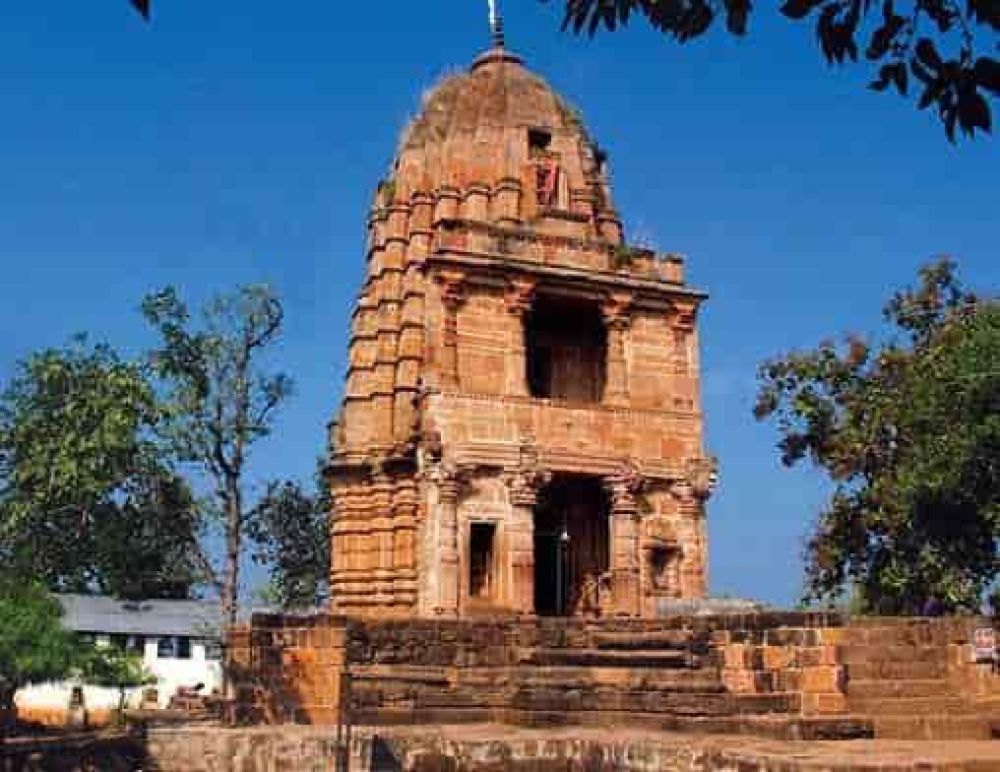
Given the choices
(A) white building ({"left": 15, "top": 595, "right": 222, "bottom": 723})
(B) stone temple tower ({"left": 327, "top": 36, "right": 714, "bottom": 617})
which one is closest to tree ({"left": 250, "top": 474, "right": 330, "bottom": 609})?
(A) white building ({"left": 15, "top": 595, "right": 222, "bottom": 723})

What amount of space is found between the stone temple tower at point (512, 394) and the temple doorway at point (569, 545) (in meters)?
0.05

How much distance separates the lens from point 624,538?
22.5 meters

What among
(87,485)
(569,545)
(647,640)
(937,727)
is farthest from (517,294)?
(87,485)

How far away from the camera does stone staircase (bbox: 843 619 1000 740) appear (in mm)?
11508

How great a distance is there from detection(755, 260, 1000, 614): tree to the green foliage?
645 inches

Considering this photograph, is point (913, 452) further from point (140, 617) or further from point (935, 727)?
point (140, 617)

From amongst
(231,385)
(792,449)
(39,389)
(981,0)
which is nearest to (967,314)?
(792,449)

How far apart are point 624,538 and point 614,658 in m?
8.45

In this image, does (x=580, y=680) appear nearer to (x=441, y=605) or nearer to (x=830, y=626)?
(x=830, y=626)

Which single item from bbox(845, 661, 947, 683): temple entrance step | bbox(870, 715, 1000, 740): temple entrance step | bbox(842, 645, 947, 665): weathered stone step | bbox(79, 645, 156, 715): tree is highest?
bbox(842, 645, 947, 665): weathered stone step

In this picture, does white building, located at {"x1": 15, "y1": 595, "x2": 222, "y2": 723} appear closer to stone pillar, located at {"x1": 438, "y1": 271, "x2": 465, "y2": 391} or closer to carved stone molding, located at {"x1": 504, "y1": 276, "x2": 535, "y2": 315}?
stone pillar, located at {"x1": 438, "y1": 271, "x2": 465, "y2": 391}

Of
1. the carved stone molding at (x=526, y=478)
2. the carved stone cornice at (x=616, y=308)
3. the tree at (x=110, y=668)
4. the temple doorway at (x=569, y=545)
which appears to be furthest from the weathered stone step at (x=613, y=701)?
the tree at (x=110, y=668)

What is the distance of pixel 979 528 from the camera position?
1933cm

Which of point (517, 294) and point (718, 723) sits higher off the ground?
point (517, 294)
